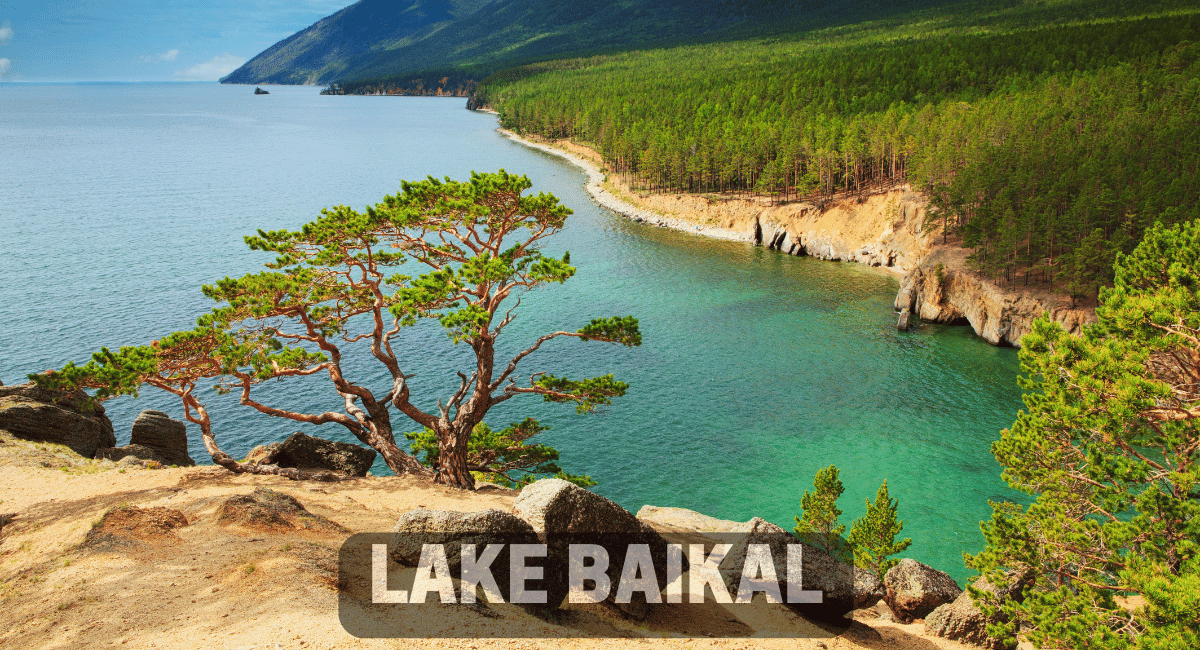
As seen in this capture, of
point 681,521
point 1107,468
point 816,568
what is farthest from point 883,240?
point 816,568

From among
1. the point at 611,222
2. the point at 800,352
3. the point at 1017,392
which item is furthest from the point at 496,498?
the point at 611,222

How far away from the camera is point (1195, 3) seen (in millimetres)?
157750

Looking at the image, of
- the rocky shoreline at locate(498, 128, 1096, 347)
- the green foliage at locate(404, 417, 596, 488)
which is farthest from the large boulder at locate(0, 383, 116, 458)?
the rocky shoreline at locate(498, 128, 1096, 347)

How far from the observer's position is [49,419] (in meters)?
30.0

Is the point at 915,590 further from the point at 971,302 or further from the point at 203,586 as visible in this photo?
the point at 971,302

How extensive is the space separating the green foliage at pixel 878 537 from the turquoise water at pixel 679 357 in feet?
26.3

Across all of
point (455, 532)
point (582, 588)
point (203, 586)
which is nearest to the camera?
point (203, 586)

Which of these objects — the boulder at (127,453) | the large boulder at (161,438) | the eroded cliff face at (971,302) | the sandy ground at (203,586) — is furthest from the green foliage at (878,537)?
the eroded cliff face at (971,302)

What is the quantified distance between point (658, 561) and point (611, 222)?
92145 millimetres

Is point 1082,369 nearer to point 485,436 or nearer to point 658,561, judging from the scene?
point 658,561

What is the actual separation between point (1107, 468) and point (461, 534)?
17.4m

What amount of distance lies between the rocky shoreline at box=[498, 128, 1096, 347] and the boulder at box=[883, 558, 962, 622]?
2062 cm

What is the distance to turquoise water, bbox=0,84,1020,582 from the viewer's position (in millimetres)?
39219

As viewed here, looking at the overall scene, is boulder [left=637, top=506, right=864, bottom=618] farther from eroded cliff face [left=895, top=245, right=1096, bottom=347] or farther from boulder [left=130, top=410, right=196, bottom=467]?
eroded cliff face [left=895, top=245, right=1096, bottom=347]
